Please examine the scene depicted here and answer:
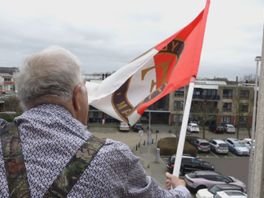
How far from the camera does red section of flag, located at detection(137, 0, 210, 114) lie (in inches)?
196

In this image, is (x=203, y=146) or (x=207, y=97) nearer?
(x=203, y=146)

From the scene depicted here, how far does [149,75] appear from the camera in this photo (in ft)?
17.7

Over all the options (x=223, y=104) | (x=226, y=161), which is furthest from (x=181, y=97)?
(x=226, y=161)

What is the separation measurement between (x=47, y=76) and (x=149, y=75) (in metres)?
3.73

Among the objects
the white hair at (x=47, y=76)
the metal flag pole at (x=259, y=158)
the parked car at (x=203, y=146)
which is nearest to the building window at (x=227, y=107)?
the parked car at (x=203, y=146)

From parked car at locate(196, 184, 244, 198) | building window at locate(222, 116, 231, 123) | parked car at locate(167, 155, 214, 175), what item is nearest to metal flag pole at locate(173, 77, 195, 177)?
parked car at locate(196, 184, 244, 198)

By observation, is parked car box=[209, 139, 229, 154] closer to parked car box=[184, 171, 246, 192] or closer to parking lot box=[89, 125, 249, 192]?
parking lot box=[89, 125, 249, 192]

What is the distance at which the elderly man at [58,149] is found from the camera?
1.48 metres

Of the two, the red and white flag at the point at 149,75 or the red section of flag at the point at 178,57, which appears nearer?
the red section of flag at the point at 178,57

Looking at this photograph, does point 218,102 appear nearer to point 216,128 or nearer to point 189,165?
point 216,128

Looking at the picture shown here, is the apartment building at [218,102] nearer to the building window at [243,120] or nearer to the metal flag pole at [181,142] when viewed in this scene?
the building window at [243,120]

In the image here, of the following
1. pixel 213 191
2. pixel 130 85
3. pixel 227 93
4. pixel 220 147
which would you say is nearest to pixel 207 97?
pixel 227 93

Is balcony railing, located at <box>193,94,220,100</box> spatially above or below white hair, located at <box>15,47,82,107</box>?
below

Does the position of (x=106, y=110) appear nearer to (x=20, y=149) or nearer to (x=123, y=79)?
(x=123, y=79)
